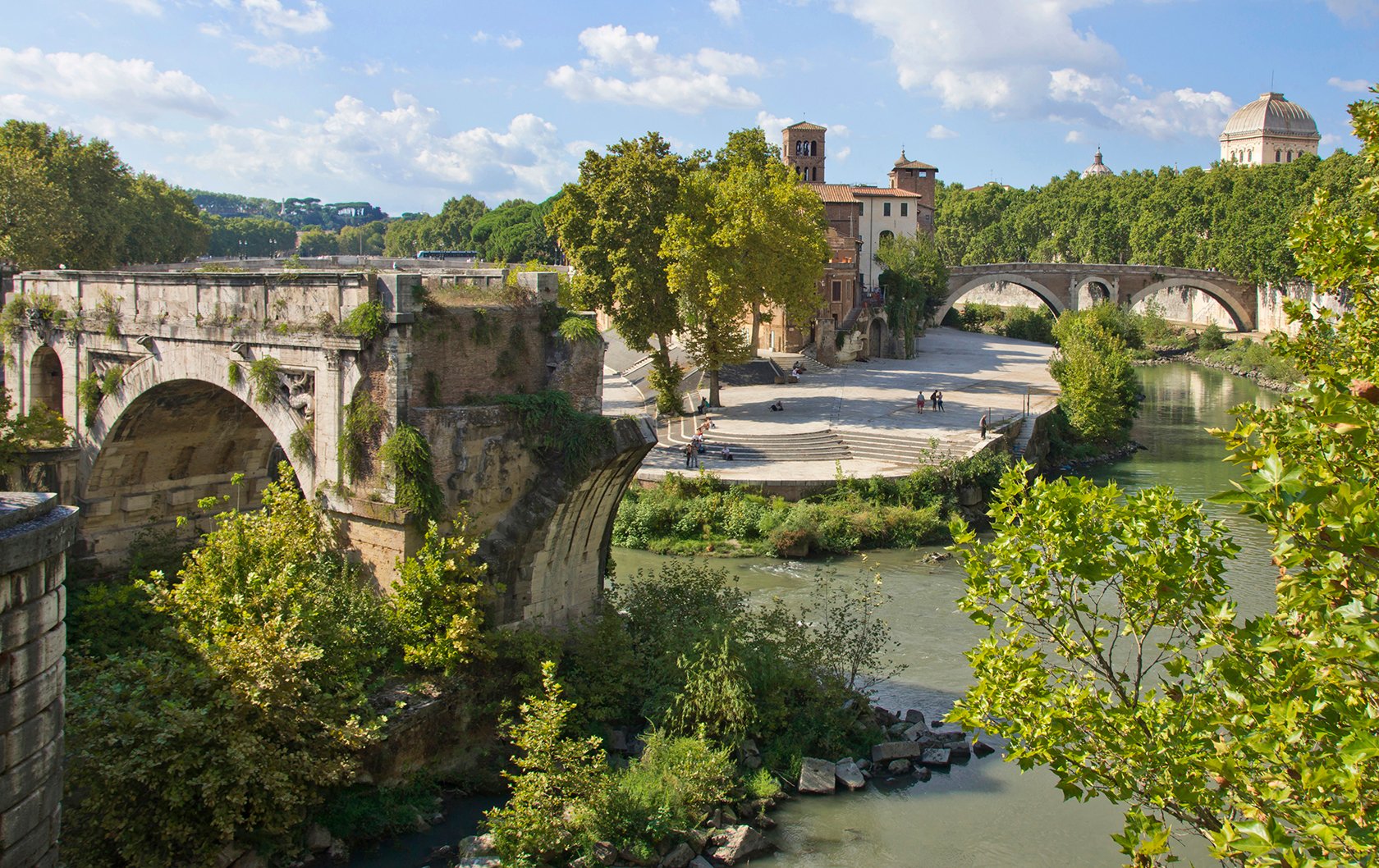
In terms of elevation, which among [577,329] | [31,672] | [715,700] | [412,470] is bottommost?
[715,700]

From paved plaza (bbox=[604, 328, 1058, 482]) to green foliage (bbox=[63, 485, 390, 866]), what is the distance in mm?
14552

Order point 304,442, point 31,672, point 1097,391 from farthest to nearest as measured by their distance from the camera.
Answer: point 1097,391
point 304,442
point 31,672

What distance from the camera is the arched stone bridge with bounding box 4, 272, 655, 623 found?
11.9 m

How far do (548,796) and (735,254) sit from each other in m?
21.7

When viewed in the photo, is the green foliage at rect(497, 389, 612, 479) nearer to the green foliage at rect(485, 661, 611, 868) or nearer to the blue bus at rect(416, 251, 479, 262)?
the green foliage at rect(485, 661, 611, 868)

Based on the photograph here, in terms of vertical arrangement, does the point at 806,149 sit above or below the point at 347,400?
above

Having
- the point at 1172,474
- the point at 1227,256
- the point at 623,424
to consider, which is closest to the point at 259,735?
the point at 623,424

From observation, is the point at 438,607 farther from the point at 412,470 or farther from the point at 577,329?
the point at 577,329

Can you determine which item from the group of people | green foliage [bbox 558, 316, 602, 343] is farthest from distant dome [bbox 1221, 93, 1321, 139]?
green foliage [bbox 558, 316, 602, 343]

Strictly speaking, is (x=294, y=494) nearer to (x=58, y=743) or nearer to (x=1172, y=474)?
(x=58, y=743)

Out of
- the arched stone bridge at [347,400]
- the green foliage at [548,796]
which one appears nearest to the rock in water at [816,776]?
the green foliage at [548,796]

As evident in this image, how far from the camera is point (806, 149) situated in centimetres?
5456

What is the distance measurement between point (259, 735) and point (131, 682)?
1.20 meters

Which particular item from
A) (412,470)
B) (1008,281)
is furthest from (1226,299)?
(412,470)
